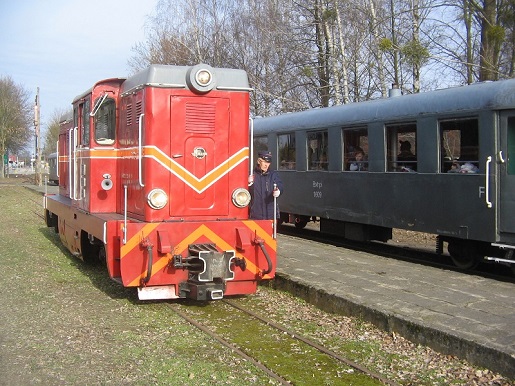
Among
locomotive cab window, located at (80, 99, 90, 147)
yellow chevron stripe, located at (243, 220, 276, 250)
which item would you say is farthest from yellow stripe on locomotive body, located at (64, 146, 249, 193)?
locomotive cab window, located at (80, 99, 90, 147)

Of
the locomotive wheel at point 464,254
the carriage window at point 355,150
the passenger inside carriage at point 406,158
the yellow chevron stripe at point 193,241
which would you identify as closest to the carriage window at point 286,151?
the carriage window at point 355,150

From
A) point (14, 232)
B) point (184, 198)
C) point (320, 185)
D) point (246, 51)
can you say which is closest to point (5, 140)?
point (246, 51)

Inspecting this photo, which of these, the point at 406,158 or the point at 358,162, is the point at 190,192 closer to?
the point at 406,158

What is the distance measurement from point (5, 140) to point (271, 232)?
195 feet

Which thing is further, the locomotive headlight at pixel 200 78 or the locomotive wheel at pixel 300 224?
the locomotive wheel at pixel 300 224

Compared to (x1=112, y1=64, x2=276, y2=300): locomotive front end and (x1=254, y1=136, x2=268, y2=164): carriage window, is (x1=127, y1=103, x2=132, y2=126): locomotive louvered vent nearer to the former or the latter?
(x1=112, y1=64, x2=276, y2=300): locomotive front end

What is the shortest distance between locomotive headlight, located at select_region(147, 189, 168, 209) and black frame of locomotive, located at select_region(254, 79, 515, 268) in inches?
188

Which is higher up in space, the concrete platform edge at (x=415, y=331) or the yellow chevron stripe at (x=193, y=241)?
the yellow chevron stripe at (x=193, y=241)

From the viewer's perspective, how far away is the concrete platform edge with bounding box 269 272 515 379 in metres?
5.08

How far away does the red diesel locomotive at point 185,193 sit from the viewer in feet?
23.0

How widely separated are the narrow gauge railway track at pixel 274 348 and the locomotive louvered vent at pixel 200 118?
232 centimetres

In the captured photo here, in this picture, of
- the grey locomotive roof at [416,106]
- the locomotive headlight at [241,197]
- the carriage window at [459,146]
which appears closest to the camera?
the locomotive headlight at [241,197]

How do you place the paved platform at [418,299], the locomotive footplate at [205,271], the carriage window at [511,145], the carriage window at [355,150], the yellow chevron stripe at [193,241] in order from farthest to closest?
the carriage window at [355,150] < the carriage window at [511,145] < the yellow chevron stripe at [193,241] < the locomotive footplate at [205,271] < the paved platform at [418,299]

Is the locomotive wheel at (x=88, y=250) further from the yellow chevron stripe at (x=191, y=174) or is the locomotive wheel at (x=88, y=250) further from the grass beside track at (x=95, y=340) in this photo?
the yellow chevron stripe at (x=191, y=174)
